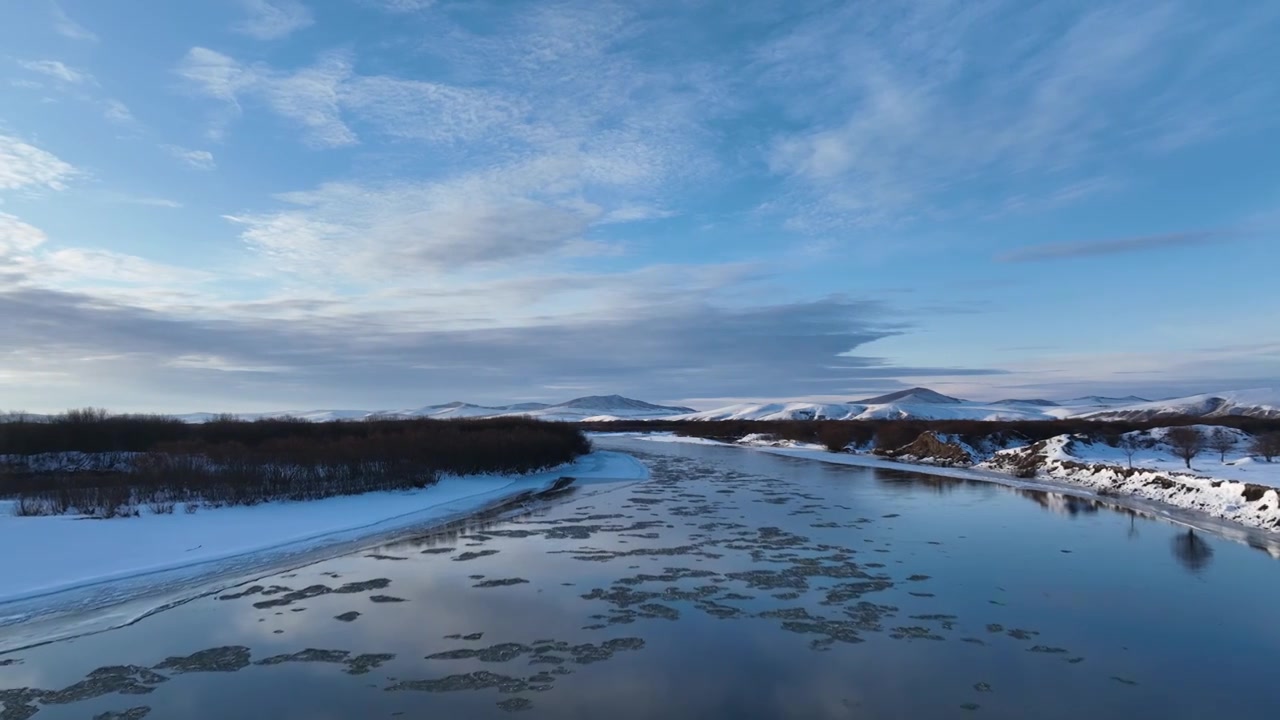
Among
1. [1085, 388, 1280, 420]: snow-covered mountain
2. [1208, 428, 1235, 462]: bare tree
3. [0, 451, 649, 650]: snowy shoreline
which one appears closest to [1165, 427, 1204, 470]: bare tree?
[1208, 428, 1235, 462]: bare tree

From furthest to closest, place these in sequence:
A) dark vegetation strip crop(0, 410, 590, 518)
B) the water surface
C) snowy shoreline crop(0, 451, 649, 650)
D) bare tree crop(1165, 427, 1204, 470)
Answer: bare tree crop(1165, 427, 1204, 470) → dark vegetation strip crop(0, 410, 590, 518) → snowy shoreline crop(0, 451, 649, 650) → the water surface

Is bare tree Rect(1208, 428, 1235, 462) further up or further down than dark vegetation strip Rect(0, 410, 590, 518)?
further down

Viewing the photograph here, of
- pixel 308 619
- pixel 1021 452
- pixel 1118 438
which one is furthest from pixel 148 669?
pixel 1118 438

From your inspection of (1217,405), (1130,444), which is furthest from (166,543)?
(1217,405)

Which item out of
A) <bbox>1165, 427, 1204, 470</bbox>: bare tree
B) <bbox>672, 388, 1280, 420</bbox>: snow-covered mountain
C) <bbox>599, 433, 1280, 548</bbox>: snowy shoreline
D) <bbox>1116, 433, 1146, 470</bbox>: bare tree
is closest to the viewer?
<bbox>599, 433, 1280, 548</bbox>: snowy shoreline

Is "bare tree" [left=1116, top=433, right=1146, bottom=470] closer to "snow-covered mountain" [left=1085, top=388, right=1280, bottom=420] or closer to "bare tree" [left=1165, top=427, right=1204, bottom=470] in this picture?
"bare tree" [left=1165, top=427, right=1204, bottom=470]

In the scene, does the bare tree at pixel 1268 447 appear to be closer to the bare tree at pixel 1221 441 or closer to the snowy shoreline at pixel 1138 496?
the bare tree at pixel 1221 441

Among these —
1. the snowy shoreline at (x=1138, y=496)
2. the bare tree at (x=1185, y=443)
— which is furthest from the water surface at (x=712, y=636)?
the bare tree at (x=1185, y=443)

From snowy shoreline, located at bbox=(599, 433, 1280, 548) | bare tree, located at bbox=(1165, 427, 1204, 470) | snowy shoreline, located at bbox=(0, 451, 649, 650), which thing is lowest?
snowy shoreline, located at bbox=(599, 433, 1280, 548)
